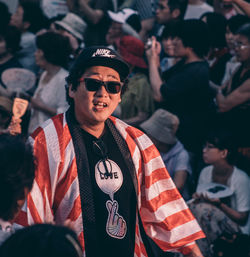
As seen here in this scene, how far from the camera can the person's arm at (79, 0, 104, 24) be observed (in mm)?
6824

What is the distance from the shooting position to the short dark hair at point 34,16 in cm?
719

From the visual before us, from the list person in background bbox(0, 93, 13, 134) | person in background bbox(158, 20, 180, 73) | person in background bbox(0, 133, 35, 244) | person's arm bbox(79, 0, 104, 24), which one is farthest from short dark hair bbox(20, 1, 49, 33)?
person in background bbox(0, 133, 35, 244)

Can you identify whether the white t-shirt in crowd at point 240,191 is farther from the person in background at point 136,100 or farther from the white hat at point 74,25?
the white hat at point 74,25

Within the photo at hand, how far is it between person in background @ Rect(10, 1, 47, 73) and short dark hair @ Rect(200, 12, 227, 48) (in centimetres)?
225

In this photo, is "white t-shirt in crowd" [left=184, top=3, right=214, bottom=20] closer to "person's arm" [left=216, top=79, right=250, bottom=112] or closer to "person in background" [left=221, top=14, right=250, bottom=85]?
"person in background" [left=221, top=14, right=250, bottom=85]

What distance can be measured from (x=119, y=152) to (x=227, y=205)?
2.09 m

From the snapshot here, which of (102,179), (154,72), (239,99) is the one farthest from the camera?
(154,72)

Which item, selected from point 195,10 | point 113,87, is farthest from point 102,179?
point 195,10

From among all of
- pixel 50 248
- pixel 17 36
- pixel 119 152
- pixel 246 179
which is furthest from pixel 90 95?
pixel 17 36

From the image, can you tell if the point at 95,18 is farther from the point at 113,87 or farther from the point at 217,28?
the point at 113,87

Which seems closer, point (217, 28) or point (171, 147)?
point (171, 147)

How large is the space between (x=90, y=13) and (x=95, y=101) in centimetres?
418

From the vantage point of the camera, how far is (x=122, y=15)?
6520 mm

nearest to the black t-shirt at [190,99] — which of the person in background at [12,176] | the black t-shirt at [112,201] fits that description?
the black t-shirt at [112,201]
